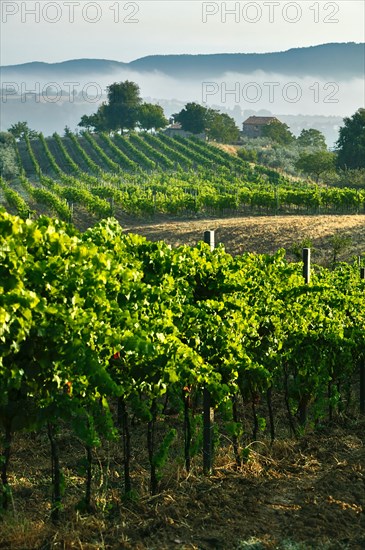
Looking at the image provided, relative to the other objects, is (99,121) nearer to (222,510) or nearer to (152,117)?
(152,117)

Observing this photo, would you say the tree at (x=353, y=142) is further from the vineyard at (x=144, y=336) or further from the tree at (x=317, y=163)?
the vineyard at (x=144, y=336)

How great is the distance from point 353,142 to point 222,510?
251ft

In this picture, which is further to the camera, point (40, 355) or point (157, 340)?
point (157, 340)

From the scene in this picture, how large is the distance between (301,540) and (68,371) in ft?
9.91

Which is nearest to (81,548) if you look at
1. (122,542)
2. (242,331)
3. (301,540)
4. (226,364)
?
(122,542)

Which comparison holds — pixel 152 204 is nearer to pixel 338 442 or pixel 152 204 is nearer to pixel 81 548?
pixel 338 442

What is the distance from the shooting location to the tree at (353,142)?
→ 80.2 m

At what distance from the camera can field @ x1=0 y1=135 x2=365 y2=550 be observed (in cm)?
762

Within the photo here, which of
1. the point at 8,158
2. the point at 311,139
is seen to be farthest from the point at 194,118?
the point at 8,158

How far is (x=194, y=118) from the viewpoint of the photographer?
4213 inches

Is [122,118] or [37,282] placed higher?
[122,118]

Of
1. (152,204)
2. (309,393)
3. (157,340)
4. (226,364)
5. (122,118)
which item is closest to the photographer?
(157,340)

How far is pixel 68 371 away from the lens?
7793mm

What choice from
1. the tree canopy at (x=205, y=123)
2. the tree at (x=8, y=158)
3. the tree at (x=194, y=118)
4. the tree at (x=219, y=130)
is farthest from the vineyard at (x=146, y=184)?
the tree at (x=194, y=118)
